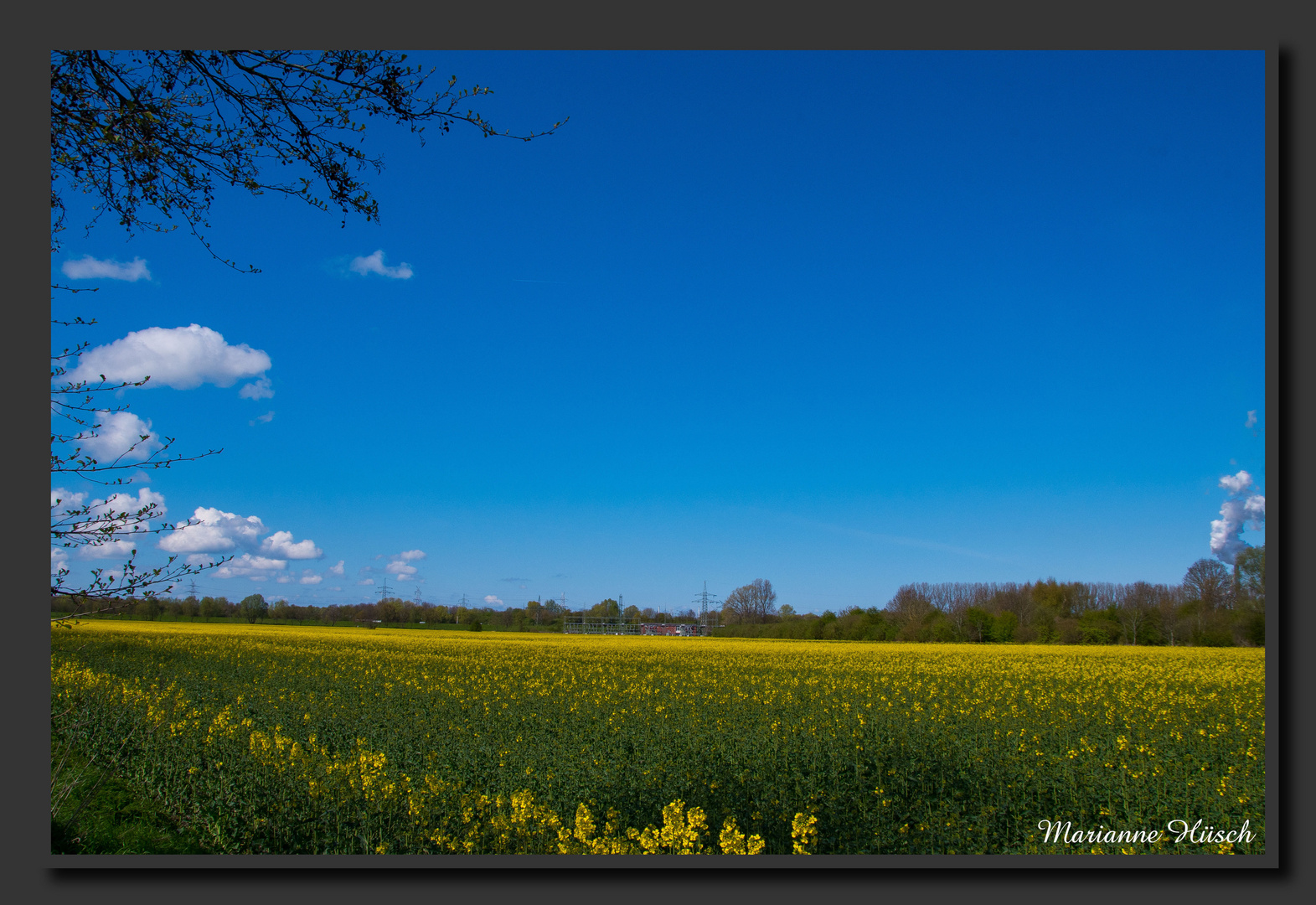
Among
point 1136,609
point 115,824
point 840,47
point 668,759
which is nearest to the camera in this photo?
point 840,47

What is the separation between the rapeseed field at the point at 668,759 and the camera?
5609 mm

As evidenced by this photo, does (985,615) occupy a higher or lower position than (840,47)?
lower

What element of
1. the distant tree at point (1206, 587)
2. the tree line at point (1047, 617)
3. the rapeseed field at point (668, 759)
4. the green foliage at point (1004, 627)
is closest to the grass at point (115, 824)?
the rapeseed field at point (668, 759)

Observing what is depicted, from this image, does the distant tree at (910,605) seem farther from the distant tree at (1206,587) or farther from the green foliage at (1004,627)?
Result: the distant tree at (1206,587)

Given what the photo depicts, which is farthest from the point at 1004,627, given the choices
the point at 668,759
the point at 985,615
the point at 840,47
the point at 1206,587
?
the point at 840,47

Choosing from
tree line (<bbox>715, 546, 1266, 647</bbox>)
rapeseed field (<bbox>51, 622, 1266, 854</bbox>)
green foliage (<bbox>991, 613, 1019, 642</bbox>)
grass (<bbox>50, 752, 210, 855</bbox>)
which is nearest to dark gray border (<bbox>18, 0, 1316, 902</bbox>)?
rapeseed field (<bbox>51, 622, 1266, 854</bbox>)

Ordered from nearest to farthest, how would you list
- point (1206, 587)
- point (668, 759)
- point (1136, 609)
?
point (668, 759), point (1206, 587), point (1136, 609)

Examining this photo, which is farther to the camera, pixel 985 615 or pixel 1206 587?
pixel 985 615

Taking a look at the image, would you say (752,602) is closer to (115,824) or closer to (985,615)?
(985,615)

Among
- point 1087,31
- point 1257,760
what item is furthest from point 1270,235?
point 1257,760

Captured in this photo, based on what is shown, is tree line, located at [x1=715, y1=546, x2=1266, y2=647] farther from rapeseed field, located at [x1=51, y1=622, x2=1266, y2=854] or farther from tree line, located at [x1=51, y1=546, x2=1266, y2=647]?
rapeseed field, located at [x1=51, y1=622, x2=1266, y2=854]

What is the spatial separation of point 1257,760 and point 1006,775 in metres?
2.98

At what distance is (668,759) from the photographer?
24.9 feet

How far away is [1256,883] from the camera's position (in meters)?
3.93
